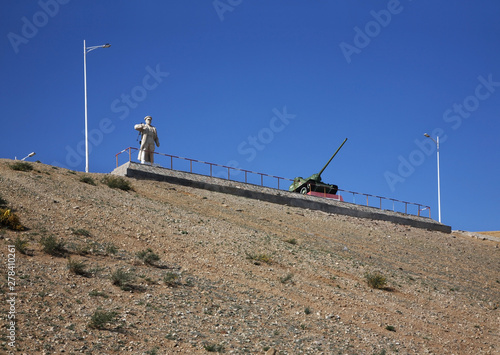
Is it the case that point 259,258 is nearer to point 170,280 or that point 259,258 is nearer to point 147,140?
point 170,280

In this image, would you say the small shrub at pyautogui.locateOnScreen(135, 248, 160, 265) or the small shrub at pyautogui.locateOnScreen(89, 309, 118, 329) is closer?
the small shrub at pyautogui.locateOnScreen(89, 309, 118, 329)

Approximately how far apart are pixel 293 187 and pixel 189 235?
76.9 feet

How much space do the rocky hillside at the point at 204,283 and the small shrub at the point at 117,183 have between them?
0.14 m

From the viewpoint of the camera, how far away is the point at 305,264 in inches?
819

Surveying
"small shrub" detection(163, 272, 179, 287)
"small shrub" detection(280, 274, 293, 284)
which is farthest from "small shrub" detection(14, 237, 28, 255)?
"small shrub" detection(280, 274, 293, 284)

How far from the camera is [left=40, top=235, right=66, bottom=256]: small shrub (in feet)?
53.2

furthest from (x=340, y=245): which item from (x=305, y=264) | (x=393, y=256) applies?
(x=305, y=264)

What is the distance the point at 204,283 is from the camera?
1672 cm

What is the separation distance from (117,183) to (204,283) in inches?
439

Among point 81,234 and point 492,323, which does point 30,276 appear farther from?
point 492,323

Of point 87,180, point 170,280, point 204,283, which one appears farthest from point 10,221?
point 87,180

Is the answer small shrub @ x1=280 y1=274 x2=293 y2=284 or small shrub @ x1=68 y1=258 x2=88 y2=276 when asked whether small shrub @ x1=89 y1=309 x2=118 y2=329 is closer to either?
small shrub @ x1=68 y1=258 x2=88 y2=276

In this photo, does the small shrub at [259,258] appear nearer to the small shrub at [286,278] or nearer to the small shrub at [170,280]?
the small shrub at [286,278]

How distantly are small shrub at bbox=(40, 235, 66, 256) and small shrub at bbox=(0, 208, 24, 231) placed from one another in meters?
1.41
